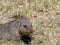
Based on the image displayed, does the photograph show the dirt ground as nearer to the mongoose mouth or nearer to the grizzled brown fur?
the mongoose mouth

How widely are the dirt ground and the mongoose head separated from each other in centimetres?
28

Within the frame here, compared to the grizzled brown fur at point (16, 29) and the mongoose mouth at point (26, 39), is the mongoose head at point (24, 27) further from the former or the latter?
the mongoose mouth at point (26, 39)

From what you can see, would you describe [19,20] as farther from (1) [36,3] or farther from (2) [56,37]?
(1) [36,3]

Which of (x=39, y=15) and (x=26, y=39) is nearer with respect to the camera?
(x=26, y=39)

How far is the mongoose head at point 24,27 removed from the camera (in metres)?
7.07

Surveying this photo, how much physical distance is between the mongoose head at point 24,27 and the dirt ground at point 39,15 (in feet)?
0.91

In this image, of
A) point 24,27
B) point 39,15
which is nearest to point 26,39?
point 24,27

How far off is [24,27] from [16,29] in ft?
0.86

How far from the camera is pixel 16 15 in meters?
8.70

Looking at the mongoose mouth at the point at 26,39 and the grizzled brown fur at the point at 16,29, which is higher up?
the grizzled brown fur at the point at 16,29

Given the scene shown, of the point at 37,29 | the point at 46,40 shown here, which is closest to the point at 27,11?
the point at 37,29

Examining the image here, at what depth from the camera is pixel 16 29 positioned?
7.35 metres

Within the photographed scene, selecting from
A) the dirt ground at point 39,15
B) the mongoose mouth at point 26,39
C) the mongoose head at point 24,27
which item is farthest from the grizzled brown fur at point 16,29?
the dirt ground at point 39,15

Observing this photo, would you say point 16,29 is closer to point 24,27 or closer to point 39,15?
point 24,27
